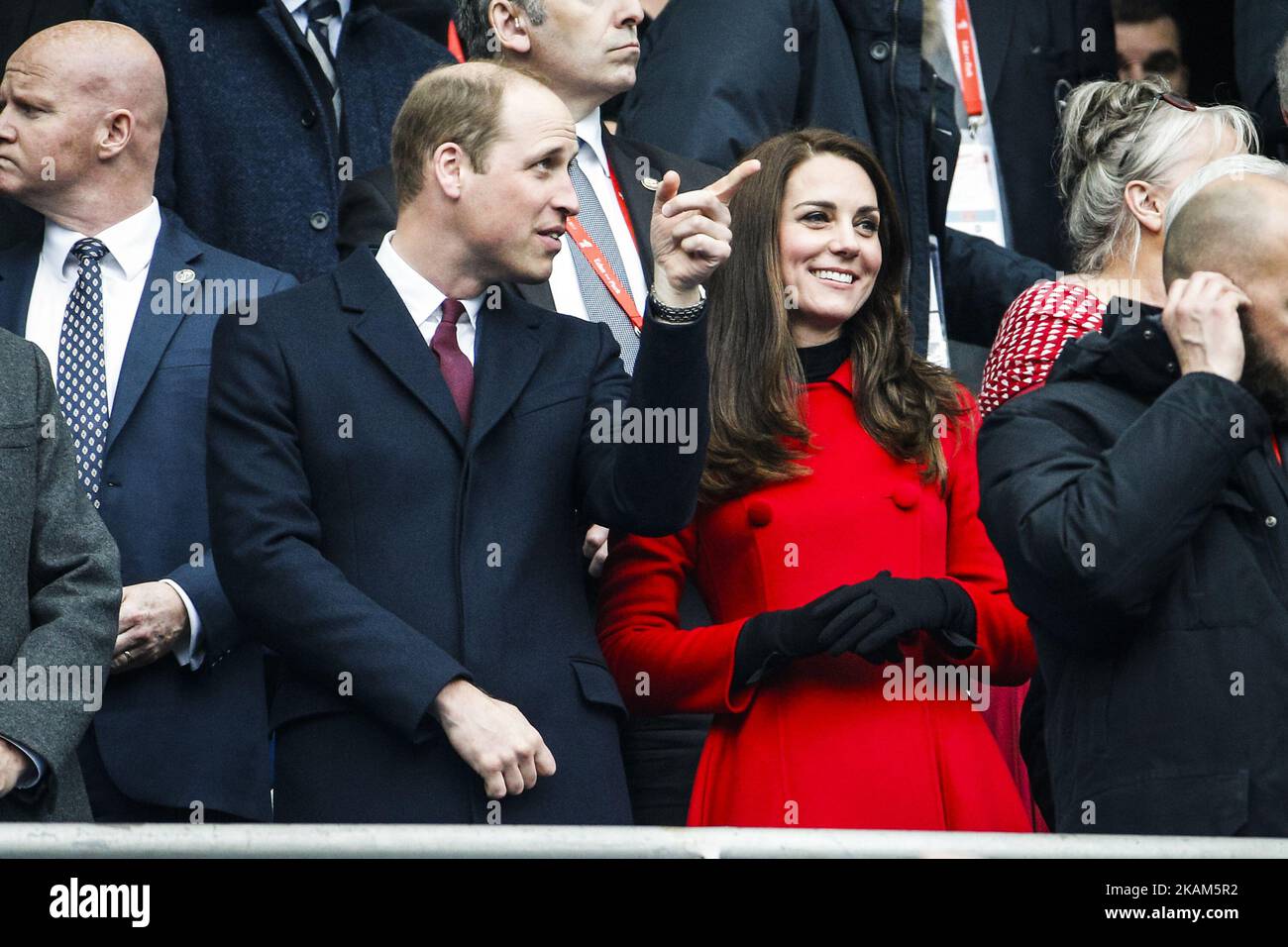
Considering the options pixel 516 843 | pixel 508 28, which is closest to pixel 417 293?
pixel 508 28

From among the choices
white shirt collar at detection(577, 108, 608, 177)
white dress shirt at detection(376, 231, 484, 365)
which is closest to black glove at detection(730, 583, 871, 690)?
white dress shirt at detection(376, 231, 484, 365)

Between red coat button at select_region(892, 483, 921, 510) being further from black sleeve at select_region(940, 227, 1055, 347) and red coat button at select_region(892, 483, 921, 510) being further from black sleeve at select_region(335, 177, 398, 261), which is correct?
black sleeve at select_region(940, 227, 1055, 347)

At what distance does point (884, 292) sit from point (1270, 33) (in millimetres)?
1900

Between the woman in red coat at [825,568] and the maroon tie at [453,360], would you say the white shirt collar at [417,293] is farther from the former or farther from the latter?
the woman in red coat at [825,568]

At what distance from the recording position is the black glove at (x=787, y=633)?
13.3 ft

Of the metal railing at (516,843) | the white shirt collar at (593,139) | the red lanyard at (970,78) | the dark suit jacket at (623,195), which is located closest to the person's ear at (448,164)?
the dark suit jacket at (623,195)

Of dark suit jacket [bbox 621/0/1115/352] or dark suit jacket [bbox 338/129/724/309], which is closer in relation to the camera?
dark suit jacket [bbox 338/129/724/309]

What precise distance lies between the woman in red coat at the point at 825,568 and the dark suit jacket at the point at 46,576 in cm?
102

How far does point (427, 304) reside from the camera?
4.14 meters

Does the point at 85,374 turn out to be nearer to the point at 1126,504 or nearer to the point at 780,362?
the point at 780,362

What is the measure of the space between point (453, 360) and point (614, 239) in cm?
94

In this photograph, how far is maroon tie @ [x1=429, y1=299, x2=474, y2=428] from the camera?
4.06 meters

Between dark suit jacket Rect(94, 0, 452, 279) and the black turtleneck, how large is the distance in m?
1.37
